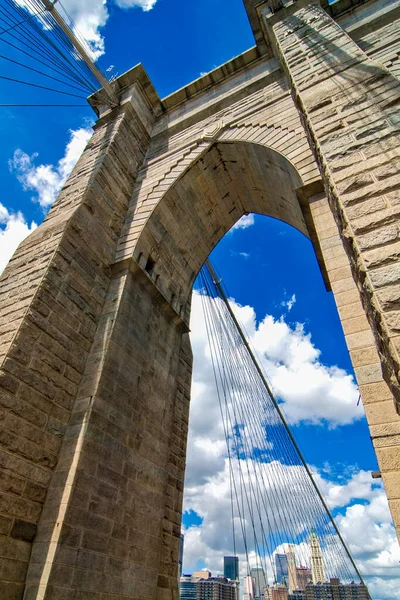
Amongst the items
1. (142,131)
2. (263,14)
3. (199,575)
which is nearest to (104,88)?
(142,131)

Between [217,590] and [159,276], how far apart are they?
14225 cm

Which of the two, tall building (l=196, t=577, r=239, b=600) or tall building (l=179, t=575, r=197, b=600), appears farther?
tall building (l=179, t=575, r=197, b=600)

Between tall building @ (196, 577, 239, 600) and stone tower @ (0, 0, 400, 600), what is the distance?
12639cm

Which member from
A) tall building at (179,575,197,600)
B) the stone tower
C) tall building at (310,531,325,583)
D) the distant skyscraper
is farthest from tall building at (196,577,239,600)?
the stone tower

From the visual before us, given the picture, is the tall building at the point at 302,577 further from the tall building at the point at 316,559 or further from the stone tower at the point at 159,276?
the stone tower at the point at 159,276

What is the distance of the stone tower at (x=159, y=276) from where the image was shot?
9.29 ft

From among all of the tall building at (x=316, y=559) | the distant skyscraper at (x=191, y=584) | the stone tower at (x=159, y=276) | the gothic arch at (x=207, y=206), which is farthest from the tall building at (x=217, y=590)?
the stone tower at (x=159, y=276)

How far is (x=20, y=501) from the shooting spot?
380 centimetres

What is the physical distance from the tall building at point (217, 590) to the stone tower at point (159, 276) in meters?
126

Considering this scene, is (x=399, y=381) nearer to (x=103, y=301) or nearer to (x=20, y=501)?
(x=20, y=501)

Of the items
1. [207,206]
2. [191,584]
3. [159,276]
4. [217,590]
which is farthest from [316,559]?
[191,584]

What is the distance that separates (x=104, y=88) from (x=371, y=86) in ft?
25.2

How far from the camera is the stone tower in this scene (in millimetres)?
2830

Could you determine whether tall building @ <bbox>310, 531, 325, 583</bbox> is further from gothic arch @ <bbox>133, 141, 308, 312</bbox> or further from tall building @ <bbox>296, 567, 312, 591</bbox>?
gothic arch @ <bbox>133, 141, 308, 312</bbox>
